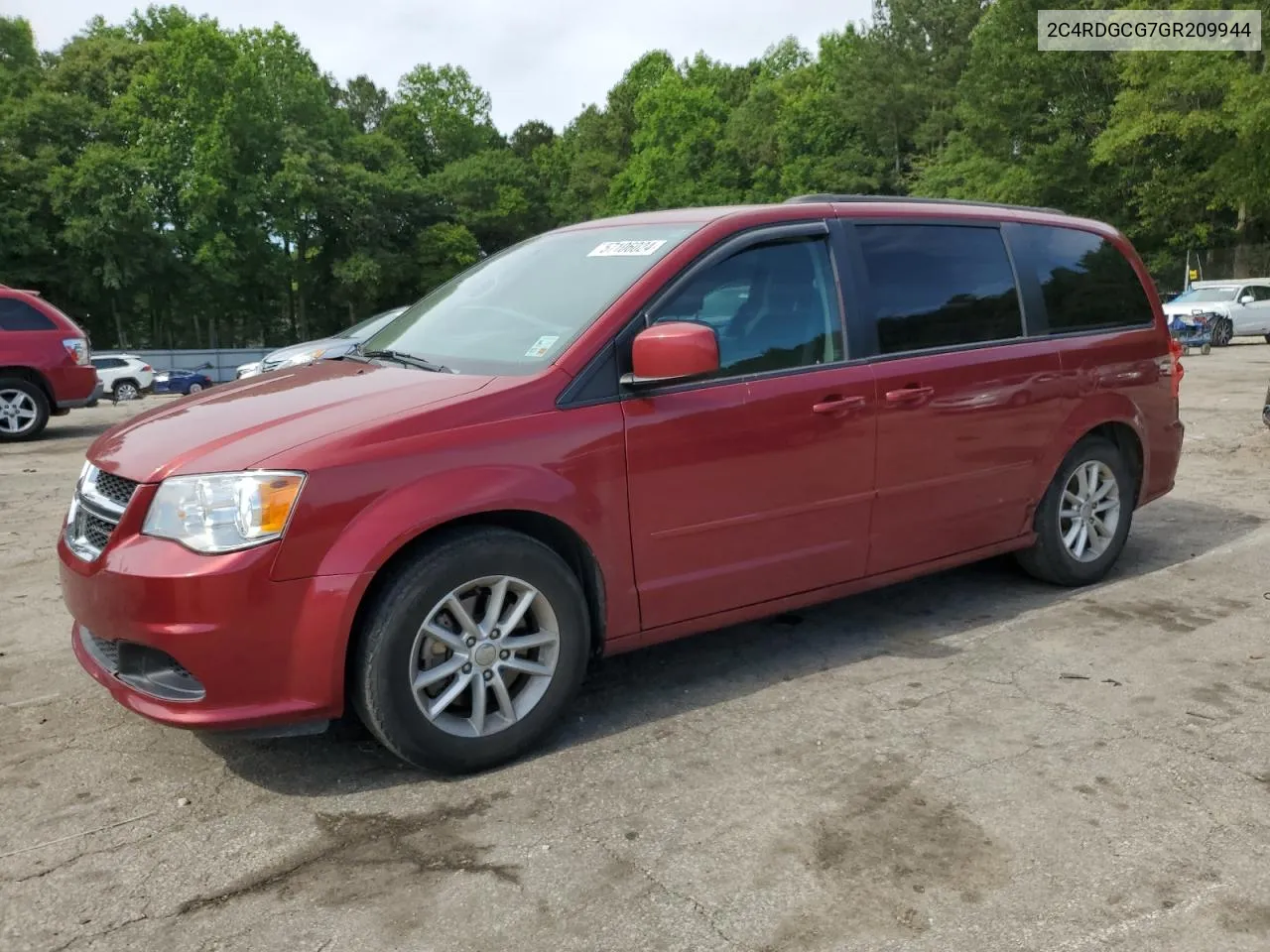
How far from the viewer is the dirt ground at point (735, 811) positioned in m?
2.56

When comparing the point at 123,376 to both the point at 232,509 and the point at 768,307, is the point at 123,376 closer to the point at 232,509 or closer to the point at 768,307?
the point at 768,307

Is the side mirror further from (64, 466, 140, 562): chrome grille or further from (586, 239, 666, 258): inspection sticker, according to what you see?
(64, 466, 140, 562): chrome grille

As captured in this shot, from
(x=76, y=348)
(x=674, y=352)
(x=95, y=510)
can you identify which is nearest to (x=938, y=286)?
(x=674, y=352)

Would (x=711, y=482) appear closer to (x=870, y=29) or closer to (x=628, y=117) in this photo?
(x=870, y=29)

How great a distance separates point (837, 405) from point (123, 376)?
31.6 metres

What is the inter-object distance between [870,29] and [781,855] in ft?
214

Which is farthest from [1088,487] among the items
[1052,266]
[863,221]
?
[863,221]

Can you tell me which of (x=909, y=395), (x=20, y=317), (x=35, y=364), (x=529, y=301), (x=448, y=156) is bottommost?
(x=909, y=395)

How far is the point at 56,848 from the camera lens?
2.94m

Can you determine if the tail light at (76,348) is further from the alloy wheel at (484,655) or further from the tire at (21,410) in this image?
the alloy wheel at (484,655)

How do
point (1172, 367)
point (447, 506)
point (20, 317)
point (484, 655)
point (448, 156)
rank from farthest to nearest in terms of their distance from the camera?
point (448, 156), point (20, 317), point (1172, 367), point (484, 655), point (447, 506)

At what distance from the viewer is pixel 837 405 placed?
4133 mm

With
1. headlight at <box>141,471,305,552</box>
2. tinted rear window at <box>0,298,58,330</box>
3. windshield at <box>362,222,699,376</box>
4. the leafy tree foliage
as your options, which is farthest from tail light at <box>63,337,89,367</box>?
the leafy tree foliage

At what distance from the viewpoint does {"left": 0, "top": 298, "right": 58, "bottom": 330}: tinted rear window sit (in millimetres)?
11711
